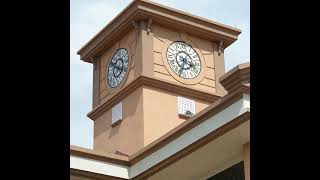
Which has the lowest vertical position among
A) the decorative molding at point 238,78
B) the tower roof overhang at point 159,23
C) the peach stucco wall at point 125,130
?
the decorative molding at point 238,78

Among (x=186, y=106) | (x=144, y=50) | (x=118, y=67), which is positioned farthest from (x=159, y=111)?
(x=118, y=67)

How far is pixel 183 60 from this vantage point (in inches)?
790

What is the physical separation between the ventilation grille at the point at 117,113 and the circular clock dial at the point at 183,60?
174 cm

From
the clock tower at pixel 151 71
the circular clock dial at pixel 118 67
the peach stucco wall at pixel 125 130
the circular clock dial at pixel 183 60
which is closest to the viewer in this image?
the peach stucco wall at pixel 125 130

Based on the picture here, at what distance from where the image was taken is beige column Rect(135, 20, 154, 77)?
1920 centimetres

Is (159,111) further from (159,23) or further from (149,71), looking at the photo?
(159,23)

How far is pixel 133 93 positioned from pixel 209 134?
752 centimetres

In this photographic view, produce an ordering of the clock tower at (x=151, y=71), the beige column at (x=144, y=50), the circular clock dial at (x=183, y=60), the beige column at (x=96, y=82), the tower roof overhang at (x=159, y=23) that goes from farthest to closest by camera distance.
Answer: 1. the beige column at (x=96, y=82)
2. the circular clock dial at (x=183, y=60)
3. the beige column at (x=144, y=50)
4. the tower roof overhang at (x=159, y=23)
5. the clock tower at (x=151, y=71)

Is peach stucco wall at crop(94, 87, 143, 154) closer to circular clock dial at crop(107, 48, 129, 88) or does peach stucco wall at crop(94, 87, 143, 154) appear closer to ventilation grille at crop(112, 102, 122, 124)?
ventilation grille at crop(112, 102, 122, 124)

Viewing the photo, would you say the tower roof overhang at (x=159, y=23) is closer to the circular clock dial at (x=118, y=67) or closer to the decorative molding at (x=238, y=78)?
the circular clock dial at (x=118, y=67)

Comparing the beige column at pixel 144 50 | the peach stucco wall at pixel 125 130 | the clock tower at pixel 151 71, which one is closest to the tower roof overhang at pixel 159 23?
the clock tower at pixel 151 71

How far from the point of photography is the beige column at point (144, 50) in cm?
1920
